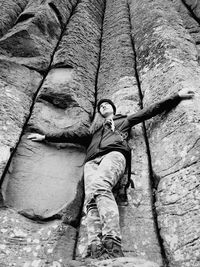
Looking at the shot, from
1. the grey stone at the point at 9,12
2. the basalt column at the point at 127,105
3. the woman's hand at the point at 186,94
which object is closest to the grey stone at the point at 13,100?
the basalt column at the point at 127,105

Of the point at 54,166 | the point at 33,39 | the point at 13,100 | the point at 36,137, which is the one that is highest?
the point at 33,39

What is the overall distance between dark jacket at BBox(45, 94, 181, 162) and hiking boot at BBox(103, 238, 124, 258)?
1375mm

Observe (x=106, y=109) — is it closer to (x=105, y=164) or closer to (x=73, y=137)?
(x=73, y=137)

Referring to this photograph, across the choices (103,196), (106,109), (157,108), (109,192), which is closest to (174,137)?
(157,108)

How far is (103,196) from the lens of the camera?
3.68m

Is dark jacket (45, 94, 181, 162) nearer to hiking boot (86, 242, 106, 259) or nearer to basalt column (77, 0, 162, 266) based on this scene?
basalt column (77, 0, 162, 266)

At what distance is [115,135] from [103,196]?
118cm

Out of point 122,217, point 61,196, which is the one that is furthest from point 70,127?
point 122,217

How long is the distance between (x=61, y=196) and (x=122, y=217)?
1.01 m

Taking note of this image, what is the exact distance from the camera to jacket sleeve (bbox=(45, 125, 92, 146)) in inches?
207

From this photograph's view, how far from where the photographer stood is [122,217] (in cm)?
407

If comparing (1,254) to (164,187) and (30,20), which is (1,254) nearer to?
(164,187)

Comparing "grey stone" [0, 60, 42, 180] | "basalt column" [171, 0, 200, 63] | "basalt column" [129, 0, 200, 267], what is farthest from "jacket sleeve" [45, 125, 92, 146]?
"basalt column" [171, 0, 200, 63]

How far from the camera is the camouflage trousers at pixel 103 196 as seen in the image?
3422 millimetres
